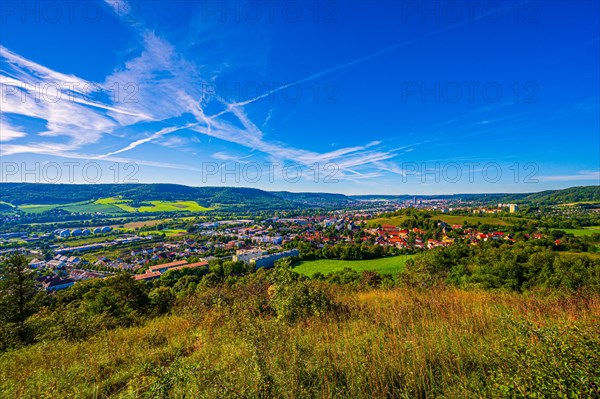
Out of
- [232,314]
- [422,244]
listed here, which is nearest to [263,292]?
[232,314]

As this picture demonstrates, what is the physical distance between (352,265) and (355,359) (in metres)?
40.6

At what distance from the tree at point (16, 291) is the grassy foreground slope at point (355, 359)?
14.0 ft

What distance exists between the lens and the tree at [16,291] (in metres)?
7.40

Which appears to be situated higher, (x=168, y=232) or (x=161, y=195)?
(x=161, y=195)

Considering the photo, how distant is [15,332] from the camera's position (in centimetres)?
635

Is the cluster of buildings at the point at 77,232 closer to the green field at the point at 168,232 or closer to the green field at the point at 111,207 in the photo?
the green field at the point at 168,232

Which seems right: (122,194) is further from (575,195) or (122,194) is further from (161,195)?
(575,195)

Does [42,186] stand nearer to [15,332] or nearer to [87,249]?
[87,249]

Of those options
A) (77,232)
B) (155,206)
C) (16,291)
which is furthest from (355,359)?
(155,206)

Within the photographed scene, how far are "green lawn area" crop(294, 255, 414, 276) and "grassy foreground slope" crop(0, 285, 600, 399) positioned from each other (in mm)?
33450

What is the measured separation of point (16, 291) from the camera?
7.73m

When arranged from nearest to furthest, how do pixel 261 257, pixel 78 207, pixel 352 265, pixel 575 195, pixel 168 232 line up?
pixel 352 265 → pixel 261 257 → pixel 168 232 → pixel 575 195 → pixel 78 207

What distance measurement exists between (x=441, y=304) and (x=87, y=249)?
7613cm

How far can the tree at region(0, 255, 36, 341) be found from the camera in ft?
24.3
